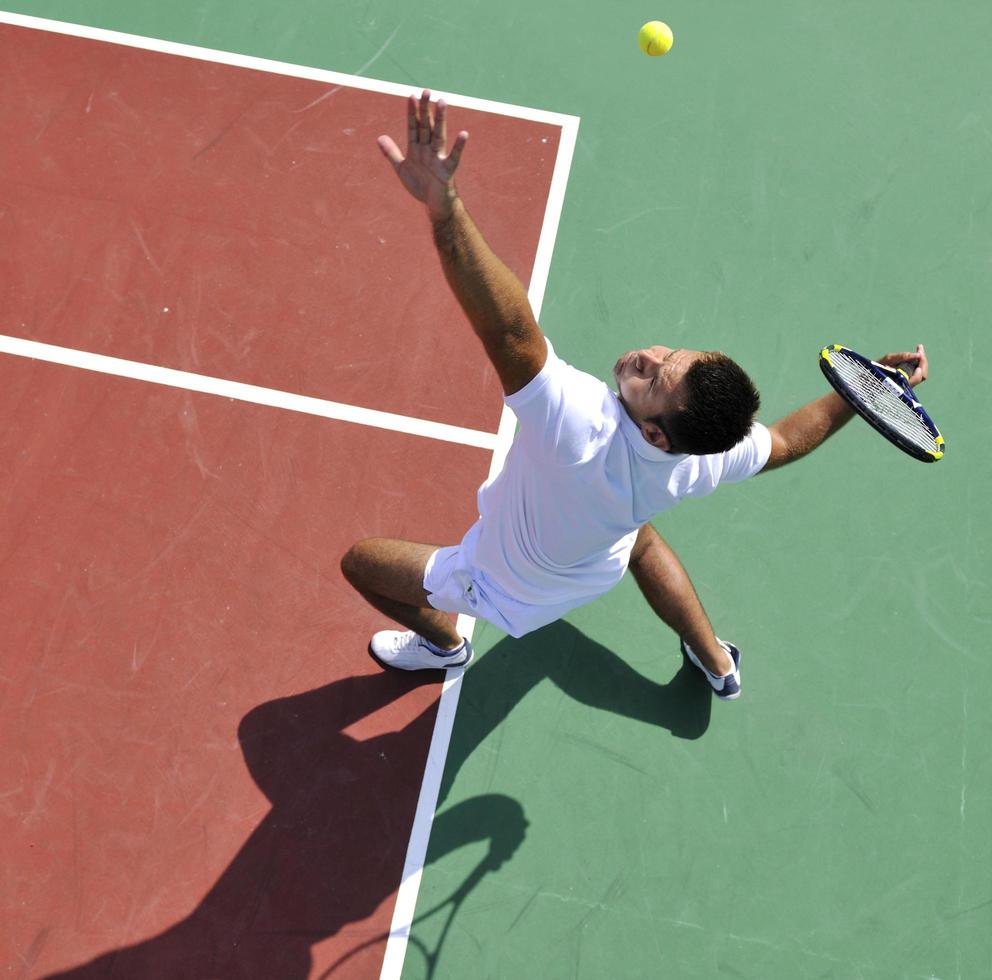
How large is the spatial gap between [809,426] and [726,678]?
1.35m

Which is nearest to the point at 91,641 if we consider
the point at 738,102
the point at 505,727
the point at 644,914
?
the point at 505,727

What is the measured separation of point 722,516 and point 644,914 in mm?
1860

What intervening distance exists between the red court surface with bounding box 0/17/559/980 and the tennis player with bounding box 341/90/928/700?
87cm

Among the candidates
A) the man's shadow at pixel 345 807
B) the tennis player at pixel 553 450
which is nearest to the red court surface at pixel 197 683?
the man's shadow at pixel 345 807

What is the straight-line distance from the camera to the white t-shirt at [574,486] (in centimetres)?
290

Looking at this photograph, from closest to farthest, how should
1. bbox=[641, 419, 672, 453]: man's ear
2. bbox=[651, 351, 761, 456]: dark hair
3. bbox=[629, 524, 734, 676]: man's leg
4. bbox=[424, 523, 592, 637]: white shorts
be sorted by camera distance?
bbox=[651, 351, 761, 456]: dark hair, bbox=[641, 419, 672, 453]: man's ear, bbox=[424, 523, 592, 637]: white shorts, bbox=[629, 524, 734, 676]: man's leg

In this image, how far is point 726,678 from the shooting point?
178 inches

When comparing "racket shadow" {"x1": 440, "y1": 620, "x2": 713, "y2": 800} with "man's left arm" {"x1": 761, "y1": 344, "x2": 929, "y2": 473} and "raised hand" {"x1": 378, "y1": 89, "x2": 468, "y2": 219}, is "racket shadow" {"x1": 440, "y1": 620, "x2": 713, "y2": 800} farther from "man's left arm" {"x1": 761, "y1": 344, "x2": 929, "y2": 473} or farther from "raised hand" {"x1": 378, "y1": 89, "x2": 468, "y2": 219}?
"raised hand" {"x1": 378, "y1": 89, "x2": 468, "y2": 219}

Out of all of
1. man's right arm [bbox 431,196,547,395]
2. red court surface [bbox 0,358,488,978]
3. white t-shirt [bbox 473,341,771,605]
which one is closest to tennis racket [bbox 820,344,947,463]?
white t-shirt [bbox 473,341,771,605]

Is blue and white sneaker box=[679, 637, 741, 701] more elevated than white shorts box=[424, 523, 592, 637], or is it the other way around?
white shorts box=[424, 523, 592, 637]

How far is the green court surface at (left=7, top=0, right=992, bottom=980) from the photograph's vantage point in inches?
171

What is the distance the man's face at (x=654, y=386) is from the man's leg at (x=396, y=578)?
4.10 ft

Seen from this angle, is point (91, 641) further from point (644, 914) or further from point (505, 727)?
point (644, 914)

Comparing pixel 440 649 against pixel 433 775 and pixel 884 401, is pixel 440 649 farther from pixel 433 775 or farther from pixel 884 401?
pixel 884 401
